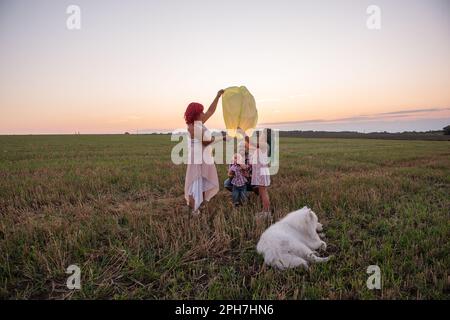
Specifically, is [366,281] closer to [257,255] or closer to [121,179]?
[257,255]

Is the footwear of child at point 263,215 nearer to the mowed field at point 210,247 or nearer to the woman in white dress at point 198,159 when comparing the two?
the mowed field at point 210,247

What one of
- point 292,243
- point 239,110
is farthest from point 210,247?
point 239,110

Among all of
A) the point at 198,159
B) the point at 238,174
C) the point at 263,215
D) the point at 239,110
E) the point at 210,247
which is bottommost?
the point at 210,247

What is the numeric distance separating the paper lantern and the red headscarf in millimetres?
506

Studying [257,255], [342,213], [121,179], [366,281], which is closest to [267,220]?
[257,255]

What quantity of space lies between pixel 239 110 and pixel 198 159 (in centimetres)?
128

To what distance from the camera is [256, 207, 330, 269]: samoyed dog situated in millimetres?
3527

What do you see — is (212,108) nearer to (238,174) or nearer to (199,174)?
(199,174)

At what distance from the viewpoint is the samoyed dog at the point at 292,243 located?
3527 mm

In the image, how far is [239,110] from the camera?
477 centimetres

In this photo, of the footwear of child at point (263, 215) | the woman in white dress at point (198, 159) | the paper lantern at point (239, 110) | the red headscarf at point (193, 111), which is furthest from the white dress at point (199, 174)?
the footwear of child at point (263, 215)

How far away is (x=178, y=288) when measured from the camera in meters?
3.26

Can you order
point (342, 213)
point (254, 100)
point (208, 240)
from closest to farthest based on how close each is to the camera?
point (208, 240) → point (254, 100) → point (342, 213)

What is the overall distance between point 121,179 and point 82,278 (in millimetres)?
6437
